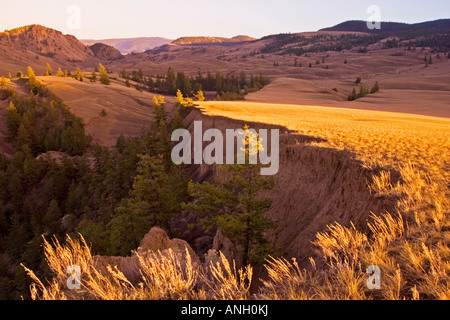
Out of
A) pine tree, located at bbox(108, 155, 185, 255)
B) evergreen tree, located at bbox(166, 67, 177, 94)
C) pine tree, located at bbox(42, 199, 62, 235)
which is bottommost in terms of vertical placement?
pine tree, located at bbox(42, 199, 62, 235)

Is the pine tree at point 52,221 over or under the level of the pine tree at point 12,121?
under

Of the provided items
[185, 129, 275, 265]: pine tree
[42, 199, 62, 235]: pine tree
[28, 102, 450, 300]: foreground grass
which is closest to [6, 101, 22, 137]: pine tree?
[42, 199, 62, 235]: pine tree

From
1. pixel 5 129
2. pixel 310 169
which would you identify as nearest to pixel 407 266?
pixel 310 169


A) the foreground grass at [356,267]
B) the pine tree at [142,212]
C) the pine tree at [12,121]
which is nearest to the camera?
the foreground grass at [356,267]

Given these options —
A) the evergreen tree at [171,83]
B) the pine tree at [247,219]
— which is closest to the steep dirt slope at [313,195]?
the pine tree at [247,219]

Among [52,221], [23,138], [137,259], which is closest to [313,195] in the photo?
[137,259]

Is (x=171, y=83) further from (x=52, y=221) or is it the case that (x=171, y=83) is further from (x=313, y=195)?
(x=313, y=195)

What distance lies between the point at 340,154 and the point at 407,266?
7.66 meters

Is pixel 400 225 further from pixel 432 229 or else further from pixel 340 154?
pixel 340 154

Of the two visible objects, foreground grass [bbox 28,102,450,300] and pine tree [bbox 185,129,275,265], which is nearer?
foreground grass [bbox 28,102,450,300]

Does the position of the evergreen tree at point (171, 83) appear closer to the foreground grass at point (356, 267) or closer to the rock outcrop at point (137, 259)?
the rock outcrop at point (137, 259)

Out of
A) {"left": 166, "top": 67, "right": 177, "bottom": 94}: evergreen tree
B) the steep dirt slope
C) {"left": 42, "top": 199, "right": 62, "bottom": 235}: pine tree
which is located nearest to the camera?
the steep dirt slope

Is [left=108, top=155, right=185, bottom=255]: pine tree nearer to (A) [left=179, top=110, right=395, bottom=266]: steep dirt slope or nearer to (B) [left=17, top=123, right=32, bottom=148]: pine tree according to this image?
(A) [left=179, top=110, right=395, bottom=266]: steep dirt slope
